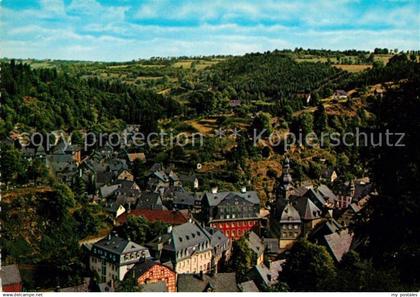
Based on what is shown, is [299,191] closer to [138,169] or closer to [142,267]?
[138,169]

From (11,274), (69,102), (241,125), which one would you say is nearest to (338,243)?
(11,274)

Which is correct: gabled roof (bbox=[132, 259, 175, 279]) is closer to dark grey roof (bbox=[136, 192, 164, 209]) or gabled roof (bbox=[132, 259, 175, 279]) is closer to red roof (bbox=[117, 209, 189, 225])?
red roof (bbox=[117, 209, 189, 225])

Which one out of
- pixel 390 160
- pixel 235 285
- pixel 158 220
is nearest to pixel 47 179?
pixel 158 220

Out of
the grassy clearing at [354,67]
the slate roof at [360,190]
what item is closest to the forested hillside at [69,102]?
the slate roof at [360,190]

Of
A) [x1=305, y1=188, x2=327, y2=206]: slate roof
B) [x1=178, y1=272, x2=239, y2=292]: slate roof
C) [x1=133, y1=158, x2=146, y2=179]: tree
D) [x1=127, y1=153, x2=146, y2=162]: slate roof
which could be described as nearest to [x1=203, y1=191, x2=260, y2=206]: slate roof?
[x1=305, y1=188, x2=327, y2=206]: slate roof

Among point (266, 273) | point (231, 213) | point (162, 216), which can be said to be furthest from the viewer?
point (231, 213)

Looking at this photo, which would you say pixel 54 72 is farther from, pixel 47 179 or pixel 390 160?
pixel 390 160

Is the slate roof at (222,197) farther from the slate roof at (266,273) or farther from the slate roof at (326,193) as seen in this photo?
the slate roof at (266,273)
